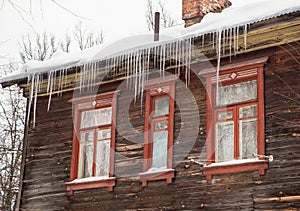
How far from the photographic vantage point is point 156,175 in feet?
44.6

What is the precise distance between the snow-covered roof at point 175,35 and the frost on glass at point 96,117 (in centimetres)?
120

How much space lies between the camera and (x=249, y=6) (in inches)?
521

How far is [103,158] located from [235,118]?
3467 millimetres

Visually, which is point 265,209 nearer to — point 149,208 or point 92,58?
point 149,208

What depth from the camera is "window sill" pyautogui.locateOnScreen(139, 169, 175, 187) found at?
13.4 metres

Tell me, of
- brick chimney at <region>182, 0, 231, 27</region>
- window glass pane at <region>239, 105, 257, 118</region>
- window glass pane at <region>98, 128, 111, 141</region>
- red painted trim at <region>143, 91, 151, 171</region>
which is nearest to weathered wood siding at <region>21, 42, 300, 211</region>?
red painted trim at <region>143, 91, 151, 171</region>

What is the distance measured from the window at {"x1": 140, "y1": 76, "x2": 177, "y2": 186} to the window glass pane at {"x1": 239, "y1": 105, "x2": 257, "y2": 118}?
5.26 ft

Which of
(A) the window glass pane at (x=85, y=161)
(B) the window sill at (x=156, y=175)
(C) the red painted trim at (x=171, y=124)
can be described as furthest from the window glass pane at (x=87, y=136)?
(C) the red painted trim at (x=171, y=124)

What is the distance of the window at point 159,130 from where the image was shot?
537 inches

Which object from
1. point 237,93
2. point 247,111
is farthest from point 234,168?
point 237,93

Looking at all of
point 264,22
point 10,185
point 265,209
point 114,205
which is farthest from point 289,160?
point 10,185

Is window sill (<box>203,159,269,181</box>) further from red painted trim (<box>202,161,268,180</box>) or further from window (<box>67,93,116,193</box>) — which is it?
window (<box>67,93,116,193</box>)

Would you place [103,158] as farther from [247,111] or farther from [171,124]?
[247,111]

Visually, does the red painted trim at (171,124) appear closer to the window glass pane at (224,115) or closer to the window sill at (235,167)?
the window sill at (235,167)
